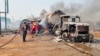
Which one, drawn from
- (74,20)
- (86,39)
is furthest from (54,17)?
(86,39)

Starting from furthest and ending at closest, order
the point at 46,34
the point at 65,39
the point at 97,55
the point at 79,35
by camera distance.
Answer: the point at 46,34, the point at 65,39, the point at 79,35, the point at 97,55

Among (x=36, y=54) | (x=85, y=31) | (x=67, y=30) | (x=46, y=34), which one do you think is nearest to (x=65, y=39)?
(x=67, y=30)

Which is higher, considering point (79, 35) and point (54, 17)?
point (54, 17)

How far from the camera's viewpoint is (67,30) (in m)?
21.7

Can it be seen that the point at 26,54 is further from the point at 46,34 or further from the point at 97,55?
the point at 46,34

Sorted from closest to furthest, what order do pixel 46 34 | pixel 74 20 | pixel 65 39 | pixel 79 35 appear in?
pixel 79 35, pixel 65 39, pixel 74 20, pixel 46 34

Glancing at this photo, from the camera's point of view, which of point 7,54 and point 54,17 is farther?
point 54,17

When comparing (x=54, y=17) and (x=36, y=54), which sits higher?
(x=54, y=17)

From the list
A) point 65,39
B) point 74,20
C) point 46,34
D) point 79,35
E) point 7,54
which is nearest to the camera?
point 7,54

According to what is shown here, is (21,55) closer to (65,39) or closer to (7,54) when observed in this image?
(7,54)

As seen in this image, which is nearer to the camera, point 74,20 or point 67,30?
point 67,30

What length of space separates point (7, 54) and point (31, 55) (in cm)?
157

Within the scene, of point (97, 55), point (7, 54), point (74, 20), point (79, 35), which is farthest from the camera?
point (74, 20)

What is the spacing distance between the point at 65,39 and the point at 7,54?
29.5 feet
